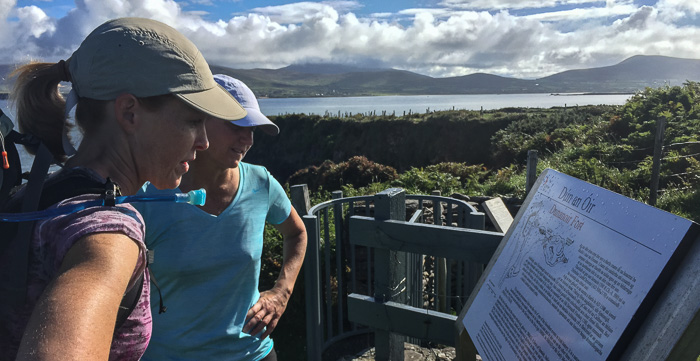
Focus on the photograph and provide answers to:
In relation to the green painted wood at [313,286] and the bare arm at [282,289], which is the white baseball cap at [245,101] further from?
the green painted wood at [313,286]

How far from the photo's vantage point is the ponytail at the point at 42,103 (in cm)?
130

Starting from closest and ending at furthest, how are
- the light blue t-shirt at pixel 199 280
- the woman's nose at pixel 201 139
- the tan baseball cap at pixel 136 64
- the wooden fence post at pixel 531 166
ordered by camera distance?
the tan baseball cap at pixel 136 64, the woman's nose at pixel 201 139, the light blue t-shirt at pixel 199 280, the wooden fence post at pixel 531 166

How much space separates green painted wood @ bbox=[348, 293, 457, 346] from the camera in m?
2.49

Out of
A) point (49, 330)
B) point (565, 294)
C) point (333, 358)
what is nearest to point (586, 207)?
point (565, 294)

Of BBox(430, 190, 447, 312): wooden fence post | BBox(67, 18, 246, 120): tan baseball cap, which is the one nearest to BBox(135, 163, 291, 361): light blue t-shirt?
BBox(67, 18, 246, 120): tan baseball cap

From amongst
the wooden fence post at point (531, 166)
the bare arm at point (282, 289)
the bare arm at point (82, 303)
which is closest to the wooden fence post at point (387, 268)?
the bare arm at point (282, 289)

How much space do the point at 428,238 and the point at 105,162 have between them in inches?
66.2

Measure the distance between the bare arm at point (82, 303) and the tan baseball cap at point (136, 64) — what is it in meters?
0.39

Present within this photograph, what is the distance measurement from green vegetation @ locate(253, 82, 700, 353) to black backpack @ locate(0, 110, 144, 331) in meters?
4.41

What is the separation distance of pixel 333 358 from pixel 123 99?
14.0ft

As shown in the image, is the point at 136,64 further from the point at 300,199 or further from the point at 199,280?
the point at 300,199

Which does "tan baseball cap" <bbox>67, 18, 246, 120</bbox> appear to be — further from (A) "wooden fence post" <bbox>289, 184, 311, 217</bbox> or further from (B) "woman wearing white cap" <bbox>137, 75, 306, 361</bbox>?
(A) "wooden fence post" <bbox>289, 184, 311, 217</bbox>

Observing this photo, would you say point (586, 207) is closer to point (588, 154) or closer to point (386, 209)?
point (386, 209)

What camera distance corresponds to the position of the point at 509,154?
22312 mm
